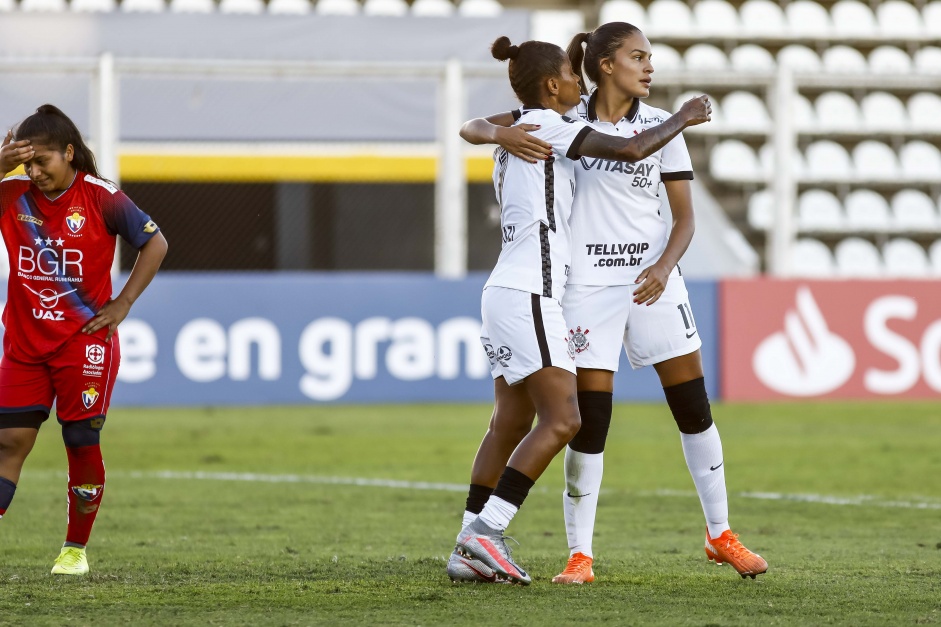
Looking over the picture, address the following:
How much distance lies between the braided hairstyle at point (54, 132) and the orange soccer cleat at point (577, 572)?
2.16 meters

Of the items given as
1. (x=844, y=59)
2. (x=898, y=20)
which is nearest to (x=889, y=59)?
(x=844, y=59)

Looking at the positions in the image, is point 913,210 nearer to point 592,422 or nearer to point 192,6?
point 192,6

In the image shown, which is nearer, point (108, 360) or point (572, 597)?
point (572, 597)

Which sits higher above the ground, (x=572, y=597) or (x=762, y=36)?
(x=762, y=36)

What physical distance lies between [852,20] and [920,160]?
3.00 meters

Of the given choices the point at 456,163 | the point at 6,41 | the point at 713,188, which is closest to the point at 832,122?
the point at 713,188

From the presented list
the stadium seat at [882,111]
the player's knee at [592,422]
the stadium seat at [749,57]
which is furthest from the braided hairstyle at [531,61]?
the stadium seat at [749,57]

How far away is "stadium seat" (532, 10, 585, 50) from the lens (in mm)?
17609

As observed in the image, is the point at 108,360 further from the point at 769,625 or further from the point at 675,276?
the point at 769,625

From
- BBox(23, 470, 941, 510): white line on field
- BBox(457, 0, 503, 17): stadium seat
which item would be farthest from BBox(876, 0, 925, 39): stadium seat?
BBox(23, 470, 941, 510): white line on field

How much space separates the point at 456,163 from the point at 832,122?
884 cm

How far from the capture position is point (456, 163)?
13703mm

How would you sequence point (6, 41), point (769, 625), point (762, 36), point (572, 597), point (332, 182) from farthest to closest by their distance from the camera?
point (762, 36) → point (332, 182) → point (6, 41) → point (572, 597) → point (769, 625)

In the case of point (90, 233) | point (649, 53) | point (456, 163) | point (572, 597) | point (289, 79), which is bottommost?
point (572, 597)
